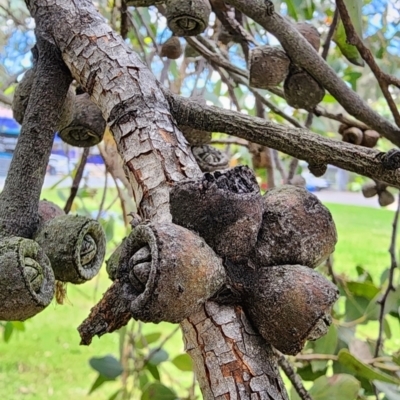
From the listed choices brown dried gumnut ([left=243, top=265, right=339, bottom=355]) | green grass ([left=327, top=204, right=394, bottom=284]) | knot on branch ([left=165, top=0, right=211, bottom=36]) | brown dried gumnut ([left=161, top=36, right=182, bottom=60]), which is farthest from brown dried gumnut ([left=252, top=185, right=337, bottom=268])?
green grass ([left=327, top=204, right=394, bottom=284])

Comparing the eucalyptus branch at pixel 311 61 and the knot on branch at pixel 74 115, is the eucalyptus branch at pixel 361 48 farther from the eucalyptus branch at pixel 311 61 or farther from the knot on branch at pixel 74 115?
the knot on branch at pixel 74 115

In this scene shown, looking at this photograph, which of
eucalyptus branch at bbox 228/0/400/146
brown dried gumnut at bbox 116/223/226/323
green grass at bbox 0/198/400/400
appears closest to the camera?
brown dried gumnut at bbox 116/223/226/323

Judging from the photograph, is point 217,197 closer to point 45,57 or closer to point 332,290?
point 332,290

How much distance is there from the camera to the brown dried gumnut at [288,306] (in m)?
0.27

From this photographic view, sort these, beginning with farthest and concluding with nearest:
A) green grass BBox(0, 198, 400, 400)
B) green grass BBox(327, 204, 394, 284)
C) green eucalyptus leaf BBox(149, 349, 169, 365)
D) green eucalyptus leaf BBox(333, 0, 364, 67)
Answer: green grass BBox(327, 204, 394, 284) → green grass BBox(0, 198, 400, 400) → green eucalyptus leaf BBox(149, 349, 169, 365) → green eucalyptus leaf BBox(333, 0, 364, 67)

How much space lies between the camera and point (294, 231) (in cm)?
29

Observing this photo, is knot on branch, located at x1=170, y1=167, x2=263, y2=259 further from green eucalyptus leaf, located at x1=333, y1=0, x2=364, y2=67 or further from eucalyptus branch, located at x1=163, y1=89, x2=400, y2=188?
green eucalyptus leaf, located at x1=333, y1=0, x2=364, y2=67

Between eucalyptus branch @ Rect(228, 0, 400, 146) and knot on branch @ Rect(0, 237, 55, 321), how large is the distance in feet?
0.89

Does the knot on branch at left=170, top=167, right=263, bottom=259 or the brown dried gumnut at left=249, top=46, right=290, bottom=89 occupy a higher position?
the brown dried gumnut at left=249, top=46, right=290, bottom=89

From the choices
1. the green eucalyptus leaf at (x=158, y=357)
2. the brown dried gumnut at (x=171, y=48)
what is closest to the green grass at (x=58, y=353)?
the green eucalyptus leaf at (x=158, y=357)

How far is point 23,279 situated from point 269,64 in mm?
288

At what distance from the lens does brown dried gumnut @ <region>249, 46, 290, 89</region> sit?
487 millimetres

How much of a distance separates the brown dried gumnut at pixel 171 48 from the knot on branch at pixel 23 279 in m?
0.50

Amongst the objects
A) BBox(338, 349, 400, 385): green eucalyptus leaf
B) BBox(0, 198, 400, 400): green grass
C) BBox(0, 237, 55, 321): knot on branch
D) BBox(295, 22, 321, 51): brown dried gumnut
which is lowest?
BBox(0, 198, 400, 400): green grass
